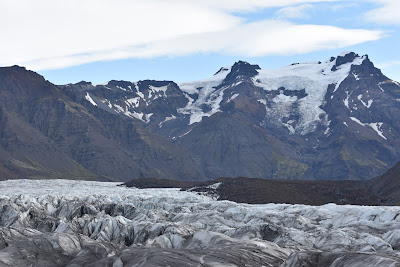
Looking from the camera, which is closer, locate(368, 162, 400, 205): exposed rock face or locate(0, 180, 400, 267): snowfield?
locate(0, 180, 400, 267): snowfield

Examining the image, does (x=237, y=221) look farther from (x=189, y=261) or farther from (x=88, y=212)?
(x=189, y=261)

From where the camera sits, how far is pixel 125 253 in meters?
46.6

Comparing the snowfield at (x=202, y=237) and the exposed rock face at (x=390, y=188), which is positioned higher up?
the snowfield at (x=202, y=237)

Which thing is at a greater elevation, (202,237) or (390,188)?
(202,237)

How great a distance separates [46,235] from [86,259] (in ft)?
25.8

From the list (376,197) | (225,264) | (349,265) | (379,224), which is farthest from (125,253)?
(376,197)

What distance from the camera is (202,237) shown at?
56219 mm

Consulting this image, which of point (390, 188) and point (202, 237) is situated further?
point (390, 188)

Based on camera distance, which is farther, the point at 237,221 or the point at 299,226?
the point at 237,221

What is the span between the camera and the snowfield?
43.8 meters

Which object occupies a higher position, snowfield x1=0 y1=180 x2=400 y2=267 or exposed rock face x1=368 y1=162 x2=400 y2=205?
snowfield x1=0 y1=180 x2=400 y2=267

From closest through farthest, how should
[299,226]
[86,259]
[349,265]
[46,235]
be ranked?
[349,265] → [86,259] → [46,235] → [299,226]

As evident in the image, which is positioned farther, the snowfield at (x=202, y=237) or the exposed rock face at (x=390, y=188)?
the exposed rock face at (x=390, y=188)

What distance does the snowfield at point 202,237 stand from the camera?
43.8 meters
